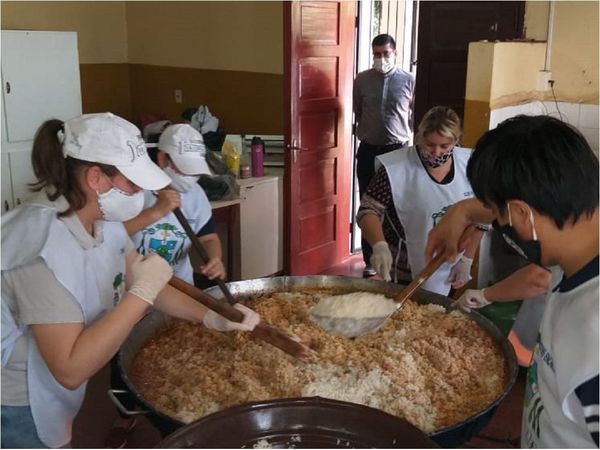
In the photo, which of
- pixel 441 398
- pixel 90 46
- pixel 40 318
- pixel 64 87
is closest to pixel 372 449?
pixel 441 398

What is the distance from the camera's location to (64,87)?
424 cm

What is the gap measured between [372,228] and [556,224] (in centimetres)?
139

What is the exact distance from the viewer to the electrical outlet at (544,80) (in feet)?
11.4

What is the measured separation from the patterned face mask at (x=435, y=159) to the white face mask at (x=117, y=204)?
1295 millimetres

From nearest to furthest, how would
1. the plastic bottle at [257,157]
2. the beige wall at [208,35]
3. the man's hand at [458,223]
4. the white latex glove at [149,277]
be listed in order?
the white latex glove at [149,277] → the man's hand at [458,223] → the plastic bottle at [257,157] → the beige wall at [208,35]

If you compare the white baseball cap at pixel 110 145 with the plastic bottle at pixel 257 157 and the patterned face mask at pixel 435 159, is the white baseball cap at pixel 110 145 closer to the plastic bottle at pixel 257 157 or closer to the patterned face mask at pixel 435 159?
Result: the patterned face mask at pixel 435 159

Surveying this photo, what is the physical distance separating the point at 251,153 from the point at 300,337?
8.08 ft

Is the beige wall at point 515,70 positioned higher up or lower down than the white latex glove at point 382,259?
higher up

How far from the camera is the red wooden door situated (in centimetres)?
398

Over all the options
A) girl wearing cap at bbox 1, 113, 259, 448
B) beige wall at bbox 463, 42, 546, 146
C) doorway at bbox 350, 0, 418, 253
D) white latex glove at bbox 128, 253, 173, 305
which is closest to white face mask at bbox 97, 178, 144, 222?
girl wearing cap at bbox 1, 113, 259, 448

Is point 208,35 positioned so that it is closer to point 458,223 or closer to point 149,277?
point 458,223

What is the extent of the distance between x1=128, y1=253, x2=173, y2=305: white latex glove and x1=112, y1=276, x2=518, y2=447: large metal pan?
219 millimetres

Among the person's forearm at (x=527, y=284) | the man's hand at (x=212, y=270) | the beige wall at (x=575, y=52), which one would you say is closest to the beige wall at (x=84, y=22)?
the man's hand at (x=212, y=270)

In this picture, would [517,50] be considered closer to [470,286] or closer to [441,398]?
[470,286]
